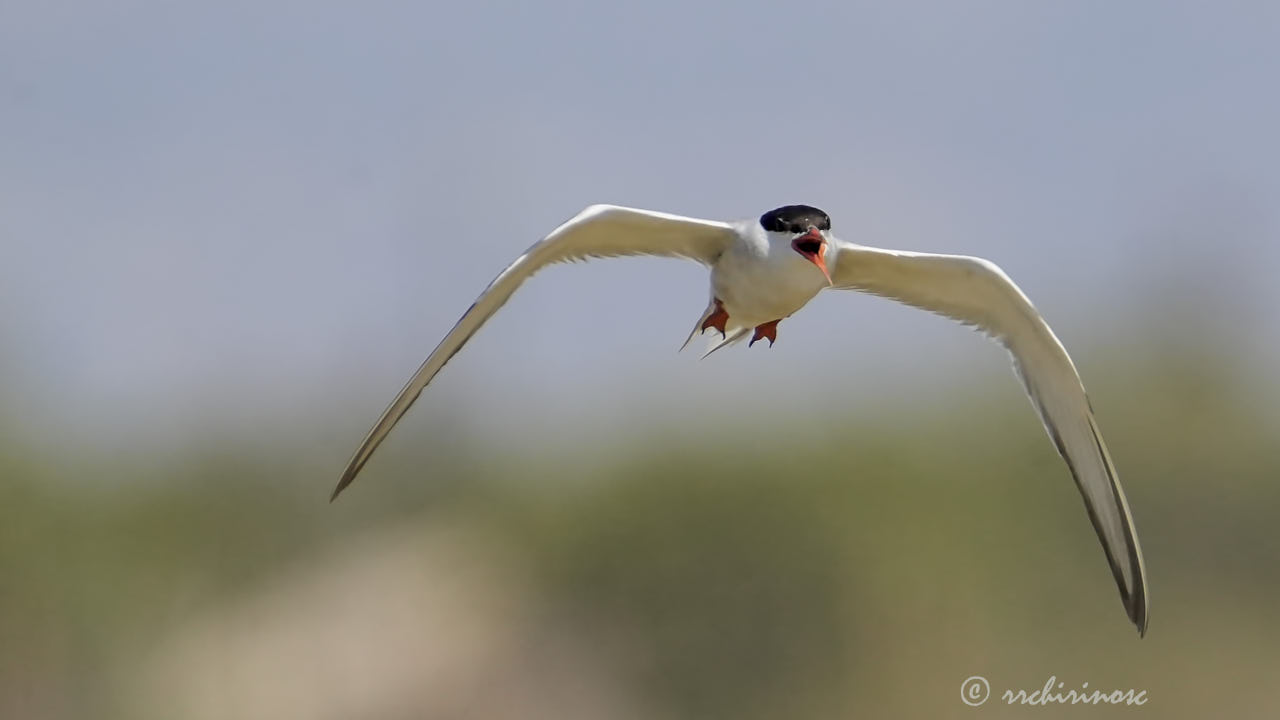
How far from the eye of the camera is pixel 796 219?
7.77 metres

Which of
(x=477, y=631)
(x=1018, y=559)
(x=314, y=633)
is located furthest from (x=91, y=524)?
(x=1018, y=559)

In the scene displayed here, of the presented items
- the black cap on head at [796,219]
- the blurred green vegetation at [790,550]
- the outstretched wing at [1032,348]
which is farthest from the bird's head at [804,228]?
the blurred green vegetation at [790,550]

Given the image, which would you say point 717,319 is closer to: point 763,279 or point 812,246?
point 763,279

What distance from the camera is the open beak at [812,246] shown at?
7689mm

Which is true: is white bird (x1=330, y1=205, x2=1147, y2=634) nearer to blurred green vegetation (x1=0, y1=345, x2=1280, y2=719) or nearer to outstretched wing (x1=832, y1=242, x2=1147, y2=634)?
outstretched wing (x1=832, y1=242, x2=1147, y2=634)

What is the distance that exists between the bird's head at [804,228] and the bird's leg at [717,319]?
21.9 inches

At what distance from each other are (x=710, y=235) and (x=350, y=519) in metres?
13.5

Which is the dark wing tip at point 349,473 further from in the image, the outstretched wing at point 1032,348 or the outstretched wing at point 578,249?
the outstretched wing at point 1032,348

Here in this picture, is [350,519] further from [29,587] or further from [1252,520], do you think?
[1252,520]

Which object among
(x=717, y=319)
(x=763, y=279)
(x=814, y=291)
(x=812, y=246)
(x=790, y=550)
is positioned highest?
(x=812, y=246)

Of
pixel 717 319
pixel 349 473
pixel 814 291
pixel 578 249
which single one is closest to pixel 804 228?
pixel 814 291

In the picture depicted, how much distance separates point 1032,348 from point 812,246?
1513 millimetres

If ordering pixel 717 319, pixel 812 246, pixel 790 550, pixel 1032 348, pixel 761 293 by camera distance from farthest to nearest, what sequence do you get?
pixel 790 550
pixel 1032 348
pixel 717 319
pixel 761 293
pixel 812 246

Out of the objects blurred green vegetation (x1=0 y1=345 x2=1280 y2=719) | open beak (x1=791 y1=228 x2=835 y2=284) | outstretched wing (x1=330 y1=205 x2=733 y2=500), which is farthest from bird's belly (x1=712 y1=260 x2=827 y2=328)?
blurred green vegetation (x1=0 y1=345 x2=1280 y2=719)
